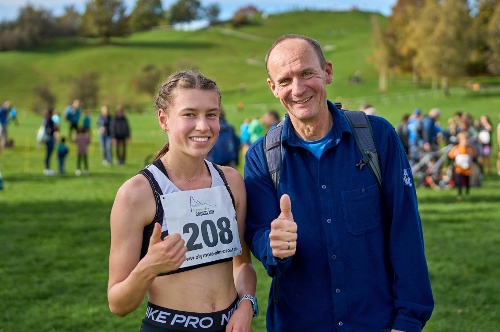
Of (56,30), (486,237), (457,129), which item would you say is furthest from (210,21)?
(486,237)

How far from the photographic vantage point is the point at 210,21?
144625 mm

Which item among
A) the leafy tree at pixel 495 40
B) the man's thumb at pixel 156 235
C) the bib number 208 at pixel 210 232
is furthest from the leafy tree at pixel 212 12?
the man's thumb at pixel 156 235

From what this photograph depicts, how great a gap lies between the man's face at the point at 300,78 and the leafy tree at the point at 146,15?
137m

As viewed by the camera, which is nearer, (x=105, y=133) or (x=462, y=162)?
(x=462, y=162)

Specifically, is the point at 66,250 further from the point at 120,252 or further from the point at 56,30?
the point at 56,30

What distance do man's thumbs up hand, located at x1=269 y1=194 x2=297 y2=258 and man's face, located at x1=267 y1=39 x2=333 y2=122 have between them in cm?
49

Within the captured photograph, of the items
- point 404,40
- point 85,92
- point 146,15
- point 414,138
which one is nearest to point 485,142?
point 414,138

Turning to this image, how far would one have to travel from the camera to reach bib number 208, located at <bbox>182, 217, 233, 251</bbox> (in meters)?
3.20

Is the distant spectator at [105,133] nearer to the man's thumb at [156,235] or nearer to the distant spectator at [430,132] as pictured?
the distant spectator at [430,132]

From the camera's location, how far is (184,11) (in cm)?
15125

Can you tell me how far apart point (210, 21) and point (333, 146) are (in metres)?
145

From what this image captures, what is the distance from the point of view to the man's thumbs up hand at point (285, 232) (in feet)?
9.52

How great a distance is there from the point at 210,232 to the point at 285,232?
486 millimetres

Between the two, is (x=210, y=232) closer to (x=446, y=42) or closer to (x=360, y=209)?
(x=360, y=209)
